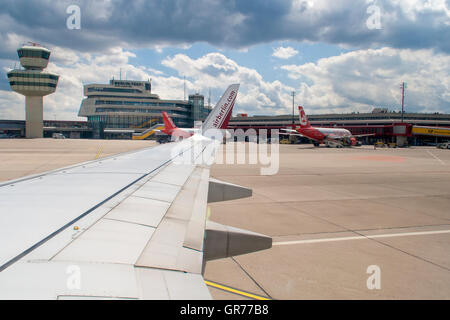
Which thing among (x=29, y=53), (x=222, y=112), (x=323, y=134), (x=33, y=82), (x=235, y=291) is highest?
(x=29, y=53)

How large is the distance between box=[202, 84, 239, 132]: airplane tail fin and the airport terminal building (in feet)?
330

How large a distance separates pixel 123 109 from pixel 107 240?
403ft

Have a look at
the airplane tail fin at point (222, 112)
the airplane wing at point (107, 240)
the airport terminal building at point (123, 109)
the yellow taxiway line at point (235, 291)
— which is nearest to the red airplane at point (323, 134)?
the airplane tail fin at point (222, 112)

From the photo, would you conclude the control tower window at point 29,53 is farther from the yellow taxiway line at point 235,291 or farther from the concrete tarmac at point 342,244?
the yellow taxiway line at point 235,291

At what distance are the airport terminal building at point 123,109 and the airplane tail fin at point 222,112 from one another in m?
101

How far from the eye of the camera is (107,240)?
91.3 inches

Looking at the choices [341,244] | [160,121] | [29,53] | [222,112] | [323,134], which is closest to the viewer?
[341,244]

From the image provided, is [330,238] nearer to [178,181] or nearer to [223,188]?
[223,188]

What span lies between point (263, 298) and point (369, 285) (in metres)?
1.98

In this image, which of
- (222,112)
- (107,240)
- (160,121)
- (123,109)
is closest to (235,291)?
(107,240)

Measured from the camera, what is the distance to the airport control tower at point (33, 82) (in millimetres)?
94938

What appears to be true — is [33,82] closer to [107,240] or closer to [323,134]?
[323,134]

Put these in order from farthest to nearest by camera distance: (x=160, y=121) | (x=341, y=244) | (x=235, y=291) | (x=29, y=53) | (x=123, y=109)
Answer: (x=123, y=109)
(x=160, y=121)
(x=29, y=53)
(x=341, y=244)
(x=235, y=291)

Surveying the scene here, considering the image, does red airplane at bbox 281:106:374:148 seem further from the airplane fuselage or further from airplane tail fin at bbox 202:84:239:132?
airplane tail fin at bbox 202:84:239:132
